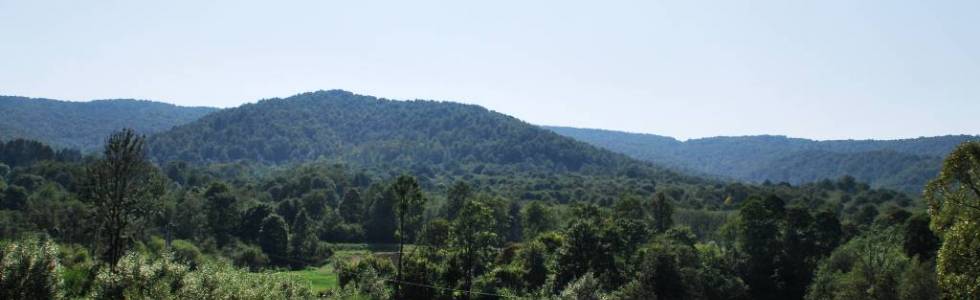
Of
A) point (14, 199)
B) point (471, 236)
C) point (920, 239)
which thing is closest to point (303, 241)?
point (471, 236)

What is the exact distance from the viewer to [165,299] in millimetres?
25078

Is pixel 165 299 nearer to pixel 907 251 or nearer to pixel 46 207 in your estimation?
pixel 907 251

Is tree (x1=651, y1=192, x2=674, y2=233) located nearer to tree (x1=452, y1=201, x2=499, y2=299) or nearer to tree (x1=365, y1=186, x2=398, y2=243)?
tree (x1=452, y1=201, x2=499, y2=299)

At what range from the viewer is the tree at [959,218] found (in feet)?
77.7

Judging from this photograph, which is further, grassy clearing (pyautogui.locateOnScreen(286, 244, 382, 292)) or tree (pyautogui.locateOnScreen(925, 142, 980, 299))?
grassy clearing (pyautogui.locateOnScreen(286, 244, 382, 292))

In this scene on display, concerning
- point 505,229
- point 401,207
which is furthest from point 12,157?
point 401,207

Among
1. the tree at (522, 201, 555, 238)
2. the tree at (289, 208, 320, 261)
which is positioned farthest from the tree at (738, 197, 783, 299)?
the tree at (289, 208, 320, 261)

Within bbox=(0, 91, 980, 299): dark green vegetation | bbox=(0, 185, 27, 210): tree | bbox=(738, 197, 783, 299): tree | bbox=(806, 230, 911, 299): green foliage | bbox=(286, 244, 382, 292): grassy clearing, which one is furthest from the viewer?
bbox=(0, 185, 27, 210): tree

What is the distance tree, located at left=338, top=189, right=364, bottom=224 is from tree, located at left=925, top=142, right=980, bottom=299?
101420mm

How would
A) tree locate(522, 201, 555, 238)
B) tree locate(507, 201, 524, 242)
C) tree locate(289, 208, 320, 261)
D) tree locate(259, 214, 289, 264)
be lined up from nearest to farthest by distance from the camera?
tree locate(259, 214, 289, 264), tree locate(289, 208, 320, 261), tree locate(522, 201, 555, 238), tree locate(507, 201, 524, 242)

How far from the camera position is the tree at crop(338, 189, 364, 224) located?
4788 inches

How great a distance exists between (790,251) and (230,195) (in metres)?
72.0

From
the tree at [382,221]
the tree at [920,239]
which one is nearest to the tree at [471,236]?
the tree at [920,239]

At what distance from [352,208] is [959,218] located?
107 meters
